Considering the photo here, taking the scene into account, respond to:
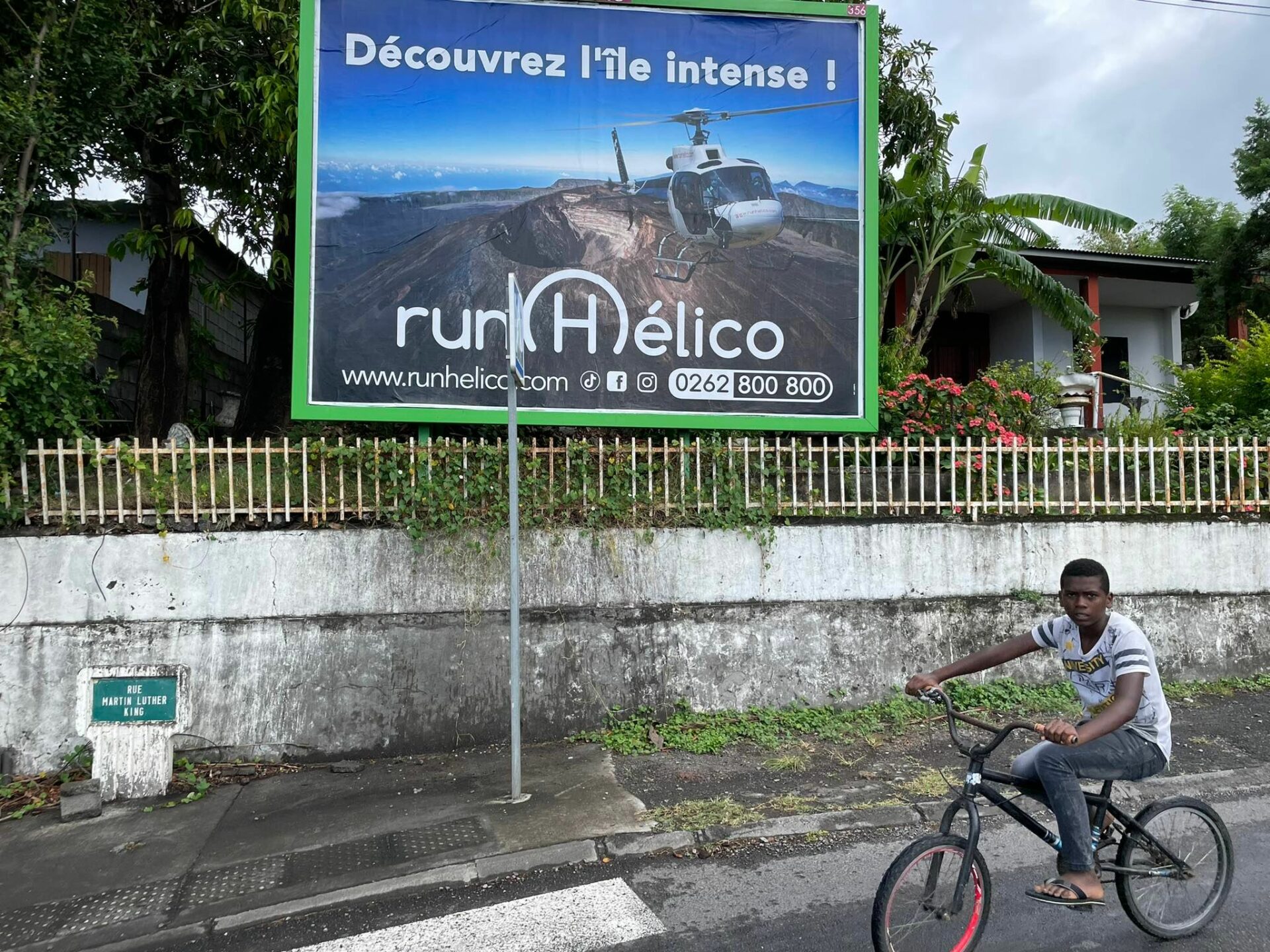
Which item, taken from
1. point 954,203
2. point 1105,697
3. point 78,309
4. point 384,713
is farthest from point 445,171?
point 954,203

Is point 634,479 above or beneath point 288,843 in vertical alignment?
above

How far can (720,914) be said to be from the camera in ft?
12.4

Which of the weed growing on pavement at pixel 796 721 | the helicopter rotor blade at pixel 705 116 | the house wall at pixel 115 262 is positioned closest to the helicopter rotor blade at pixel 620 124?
the helicopter rotor blade at pixel 705 116

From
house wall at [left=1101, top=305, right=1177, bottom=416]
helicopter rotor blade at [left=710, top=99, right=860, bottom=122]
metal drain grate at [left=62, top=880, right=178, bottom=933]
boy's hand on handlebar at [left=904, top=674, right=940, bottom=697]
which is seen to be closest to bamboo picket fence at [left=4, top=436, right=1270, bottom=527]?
metal drain grate at [left=62, top=880, right=178, bottom=933]

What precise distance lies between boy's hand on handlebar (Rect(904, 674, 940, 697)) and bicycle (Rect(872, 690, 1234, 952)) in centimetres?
2

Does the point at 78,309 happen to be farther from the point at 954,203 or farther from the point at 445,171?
the point at 954,203

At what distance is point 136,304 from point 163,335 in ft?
20.4

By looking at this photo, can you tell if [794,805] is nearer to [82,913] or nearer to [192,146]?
[82,913]

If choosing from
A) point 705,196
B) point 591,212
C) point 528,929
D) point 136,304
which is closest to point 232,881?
point 528,929

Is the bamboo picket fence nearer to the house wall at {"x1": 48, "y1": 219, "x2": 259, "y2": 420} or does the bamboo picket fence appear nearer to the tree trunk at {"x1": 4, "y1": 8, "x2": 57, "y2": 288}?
the tree trunk at {"x1": 4, "y1": 8, "x2": 57, "y2": 288}

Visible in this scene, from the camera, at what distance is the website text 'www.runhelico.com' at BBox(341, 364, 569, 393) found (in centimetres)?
660

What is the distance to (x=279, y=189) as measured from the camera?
28.2 ft

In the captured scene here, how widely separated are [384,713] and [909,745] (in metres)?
3.73

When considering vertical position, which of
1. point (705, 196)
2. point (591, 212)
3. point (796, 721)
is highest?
point (705, 196)
